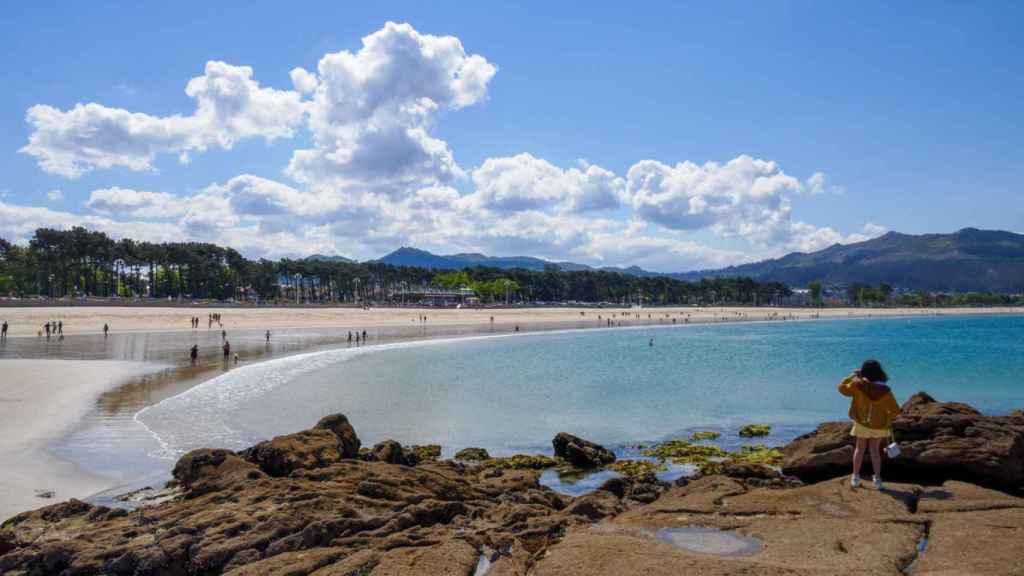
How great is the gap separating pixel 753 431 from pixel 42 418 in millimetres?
22161

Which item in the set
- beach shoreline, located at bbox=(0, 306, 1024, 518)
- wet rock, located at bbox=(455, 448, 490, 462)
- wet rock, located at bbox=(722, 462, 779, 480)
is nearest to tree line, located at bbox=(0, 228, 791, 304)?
beach shoreline, located at bbox=(0, 306, 1024, 518)

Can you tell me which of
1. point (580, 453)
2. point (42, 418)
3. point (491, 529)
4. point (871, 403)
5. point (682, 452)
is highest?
point (871, 403)

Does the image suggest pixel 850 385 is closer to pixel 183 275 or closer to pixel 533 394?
pixel 533 394

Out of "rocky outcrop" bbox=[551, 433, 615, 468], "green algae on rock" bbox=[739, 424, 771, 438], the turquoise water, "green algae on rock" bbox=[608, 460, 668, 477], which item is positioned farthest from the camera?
"green algae on rock" bbox=[739, 424, 771, 438]

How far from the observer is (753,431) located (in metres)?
21.7

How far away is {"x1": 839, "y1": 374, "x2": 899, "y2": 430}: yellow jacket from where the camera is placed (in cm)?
965

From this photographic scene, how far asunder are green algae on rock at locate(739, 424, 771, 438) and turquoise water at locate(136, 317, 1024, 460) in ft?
2.08

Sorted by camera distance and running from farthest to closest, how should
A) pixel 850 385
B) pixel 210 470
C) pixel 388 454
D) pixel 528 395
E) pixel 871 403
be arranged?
pixel 528 395 < pixel 388 454 < pixel 210 470 < pixel 850 385 < pixel 871 403

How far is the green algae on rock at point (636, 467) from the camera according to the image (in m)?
15.5

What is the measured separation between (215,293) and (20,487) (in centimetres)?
13006

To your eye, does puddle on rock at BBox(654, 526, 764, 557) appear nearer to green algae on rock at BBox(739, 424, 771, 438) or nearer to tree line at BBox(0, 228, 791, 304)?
green algae on rock at BBox(739, 424, 771, 438)

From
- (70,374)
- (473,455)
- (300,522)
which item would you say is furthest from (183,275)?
(300,522)

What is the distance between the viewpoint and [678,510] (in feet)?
31.2

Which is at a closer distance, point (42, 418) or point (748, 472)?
point (748, 472)
